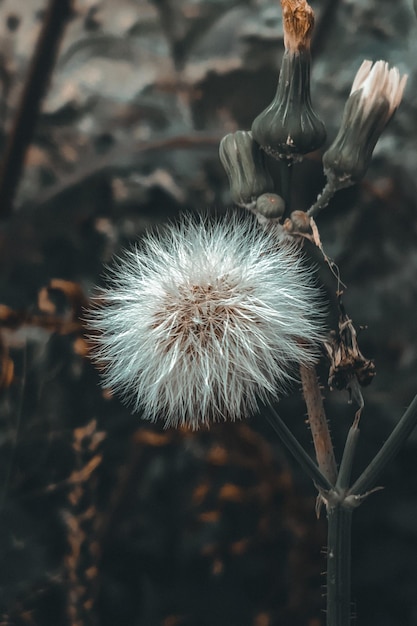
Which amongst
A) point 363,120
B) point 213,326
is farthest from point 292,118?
point 213,326

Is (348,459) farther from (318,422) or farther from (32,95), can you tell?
(32,95)

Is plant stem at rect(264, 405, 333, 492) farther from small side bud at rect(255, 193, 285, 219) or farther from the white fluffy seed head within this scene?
small side bud at rect(255, 193, 285, 219)

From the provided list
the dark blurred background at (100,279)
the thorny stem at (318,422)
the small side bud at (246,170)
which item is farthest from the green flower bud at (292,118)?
the dark blurred background at (100,279)

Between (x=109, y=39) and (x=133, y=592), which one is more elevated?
(x=109, y=39)

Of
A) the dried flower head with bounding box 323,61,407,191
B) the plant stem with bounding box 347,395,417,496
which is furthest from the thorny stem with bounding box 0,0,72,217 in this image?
the plant stem with bounding box 347,395,417,496

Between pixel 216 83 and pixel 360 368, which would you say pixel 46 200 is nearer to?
pixel 216 83

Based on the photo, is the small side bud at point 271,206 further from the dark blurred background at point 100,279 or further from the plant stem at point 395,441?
the dark blurred background at point 100,279

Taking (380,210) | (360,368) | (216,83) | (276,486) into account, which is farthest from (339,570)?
(216,83)
